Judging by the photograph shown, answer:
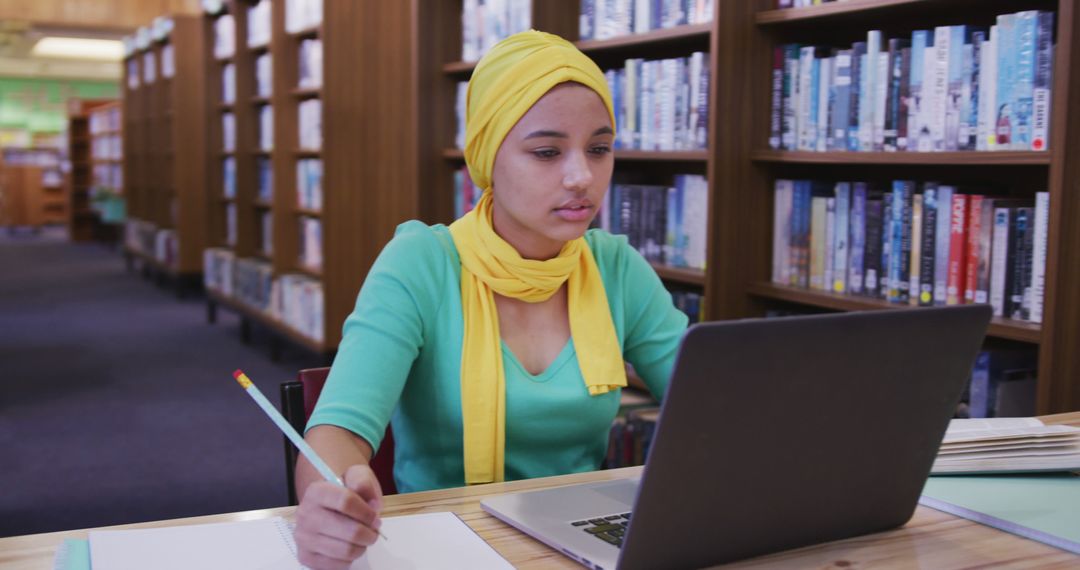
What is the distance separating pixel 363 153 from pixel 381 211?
0.91ft

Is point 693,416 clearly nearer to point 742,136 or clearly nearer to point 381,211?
point 742,136

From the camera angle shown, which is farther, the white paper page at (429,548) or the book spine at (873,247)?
the book spine at (873,247)

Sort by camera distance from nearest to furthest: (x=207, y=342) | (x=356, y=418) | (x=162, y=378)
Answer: (x=356, y=418), (x=162, y=378), (x=207, y=342)

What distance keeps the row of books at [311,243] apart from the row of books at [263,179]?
601mm

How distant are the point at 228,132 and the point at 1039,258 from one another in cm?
569

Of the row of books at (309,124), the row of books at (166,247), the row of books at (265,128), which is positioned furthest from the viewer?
the row of books at (166,247)

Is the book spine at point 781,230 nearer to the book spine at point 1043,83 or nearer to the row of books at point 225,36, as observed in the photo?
the book spine at point 1043,83

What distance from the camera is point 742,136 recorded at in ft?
8.50

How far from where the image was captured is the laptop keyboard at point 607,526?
98cm

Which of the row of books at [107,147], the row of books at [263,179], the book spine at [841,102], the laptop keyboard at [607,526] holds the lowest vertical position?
the laptop keyboard at [607,526]

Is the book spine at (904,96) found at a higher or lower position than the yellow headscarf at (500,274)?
higher

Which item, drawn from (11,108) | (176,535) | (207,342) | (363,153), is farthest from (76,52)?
(176,535)

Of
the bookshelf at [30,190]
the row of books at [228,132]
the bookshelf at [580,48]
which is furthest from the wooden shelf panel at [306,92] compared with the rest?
the bookshelf at [30,190]

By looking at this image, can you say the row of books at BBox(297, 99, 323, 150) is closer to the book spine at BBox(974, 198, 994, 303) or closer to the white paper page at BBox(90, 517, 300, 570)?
the book spine at BBox(974, 198, 994, 303)
